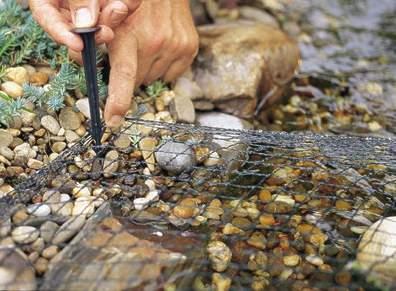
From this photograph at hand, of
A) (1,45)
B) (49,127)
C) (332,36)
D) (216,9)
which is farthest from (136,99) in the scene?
(332,36)

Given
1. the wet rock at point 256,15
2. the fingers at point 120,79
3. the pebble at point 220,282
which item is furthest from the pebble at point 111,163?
the wet rock at point 256,15

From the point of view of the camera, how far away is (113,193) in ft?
6.85

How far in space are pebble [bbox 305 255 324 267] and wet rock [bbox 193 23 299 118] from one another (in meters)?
1.06

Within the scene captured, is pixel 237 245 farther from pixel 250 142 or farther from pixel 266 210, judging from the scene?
pixel 250 142

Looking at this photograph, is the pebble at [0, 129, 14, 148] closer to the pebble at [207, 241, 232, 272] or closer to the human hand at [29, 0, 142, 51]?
the human hand at [29, 0, 142, 51]

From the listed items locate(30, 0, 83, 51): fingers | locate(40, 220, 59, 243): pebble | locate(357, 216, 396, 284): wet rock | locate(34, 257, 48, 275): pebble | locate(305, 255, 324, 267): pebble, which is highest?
locate(30, 0, 83, 51): fingers

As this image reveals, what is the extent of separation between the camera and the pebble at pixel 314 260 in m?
2.00

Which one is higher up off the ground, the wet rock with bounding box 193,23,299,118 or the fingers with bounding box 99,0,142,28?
the fingers with bounding box 99,0,142,28

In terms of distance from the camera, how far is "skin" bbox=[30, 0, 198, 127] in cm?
203

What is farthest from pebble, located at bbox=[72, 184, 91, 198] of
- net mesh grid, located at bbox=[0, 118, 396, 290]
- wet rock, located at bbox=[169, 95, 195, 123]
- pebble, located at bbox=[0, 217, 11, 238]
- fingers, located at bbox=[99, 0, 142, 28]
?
wet rock, located at bbox=[169, 95, 195, 123]

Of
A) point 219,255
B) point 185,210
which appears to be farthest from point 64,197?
point 219,255

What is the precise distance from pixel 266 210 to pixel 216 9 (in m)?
1.97

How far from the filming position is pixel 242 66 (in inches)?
117

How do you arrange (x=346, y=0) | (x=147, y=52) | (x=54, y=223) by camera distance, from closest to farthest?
(x=54, y=223), (x=147, y=52), (x=346, y=0)
